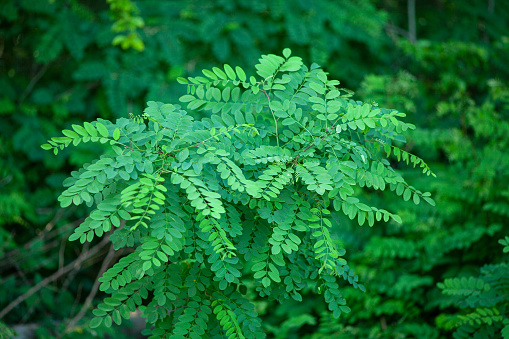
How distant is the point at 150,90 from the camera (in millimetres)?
4348

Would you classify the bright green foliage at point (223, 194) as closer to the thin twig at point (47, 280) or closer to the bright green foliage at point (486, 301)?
the bright green foliage at point (486, 301)

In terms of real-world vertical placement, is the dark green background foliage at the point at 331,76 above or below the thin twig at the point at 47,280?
above

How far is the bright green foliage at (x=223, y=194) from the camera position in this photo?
4.69 feet

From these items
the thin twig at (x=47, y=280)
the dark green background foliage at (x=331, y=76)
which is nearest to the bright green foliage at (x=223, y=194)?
the dark green background foliage at (x=331, y=76)

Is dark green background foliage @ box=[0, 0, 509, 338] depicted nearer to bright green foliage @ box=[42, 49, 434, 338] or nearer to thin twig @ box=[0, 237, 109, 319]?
thin twig @ box=[0, 237, 109, 319]

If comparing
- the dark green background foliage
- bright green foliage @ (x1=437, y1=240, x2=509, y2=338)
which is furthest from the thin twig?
bright green foliage @ (x1=437, y1=240, x2=509, y2=338)

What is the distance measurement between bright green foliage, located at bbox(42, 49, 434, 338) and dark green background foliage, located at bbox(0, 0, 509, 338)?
5.47 ft

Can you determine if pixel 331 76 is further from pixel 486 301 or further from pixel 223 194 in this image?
pixel 223 194

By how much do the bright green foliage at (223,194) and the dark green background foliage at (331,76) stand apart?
5.47ft

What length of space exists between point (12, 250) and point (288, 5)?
12.8 ft

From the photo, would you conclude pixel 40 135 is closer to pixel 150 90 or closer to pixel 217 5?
pixel 150 90

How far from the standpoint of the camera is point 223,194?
5.13ft

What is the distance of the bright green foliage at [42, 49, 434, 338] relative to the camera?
143 cm

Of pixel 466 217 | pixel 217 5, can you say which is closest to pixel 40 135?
pixel 217 5
